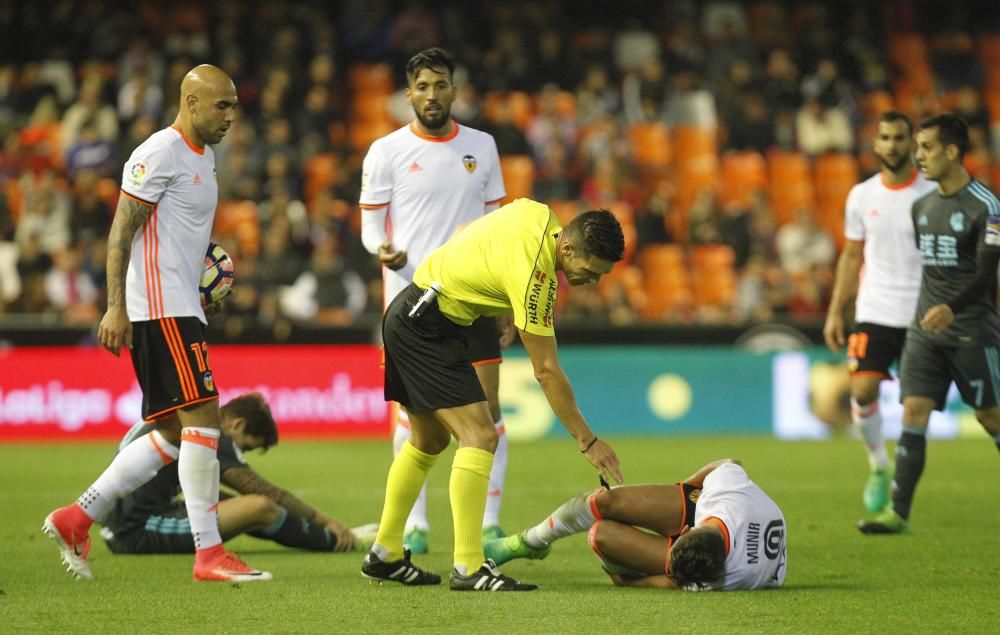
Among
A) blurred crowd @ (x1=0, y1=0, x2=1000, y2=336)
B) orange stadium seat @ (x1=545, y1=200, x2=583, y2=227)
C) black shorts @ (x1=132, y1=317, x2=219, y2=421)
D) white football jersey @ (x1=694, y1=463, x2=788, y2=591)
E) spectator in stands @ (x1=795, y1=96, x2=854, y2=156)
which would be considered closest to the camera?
white football jersey @ (x1=694, y1=463, x2=788, y2=591)

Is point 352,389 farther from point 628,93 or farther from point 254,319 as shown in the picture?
point 628,93

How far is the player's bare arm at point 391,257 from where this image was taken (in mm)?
7801

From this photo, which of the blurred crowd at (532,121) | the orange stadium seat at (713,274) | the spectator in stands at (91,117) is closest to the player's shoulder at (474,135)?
the blurred crowd at (532,121)

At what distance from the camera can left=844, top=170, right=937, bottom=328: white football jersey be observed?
976cm

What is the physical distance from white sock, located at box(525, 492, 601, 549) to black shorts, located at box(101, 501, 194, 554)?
7.21ft

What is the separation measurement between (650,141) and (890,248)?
1111 cm

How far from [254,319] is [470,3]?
8.36 meters

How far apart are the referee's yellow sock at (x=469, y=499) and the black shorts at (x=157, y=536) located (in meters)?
2.11

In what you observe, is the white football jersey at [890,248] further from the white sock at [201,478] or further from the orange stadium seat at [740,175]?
the orange stadium seat at [740,175]

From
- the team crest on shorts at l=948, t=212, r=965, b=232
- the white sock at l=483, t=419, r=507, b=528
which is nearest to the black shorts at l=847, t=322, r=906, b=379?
the team crest on shorts at l=948, t=212, r=965, b=232

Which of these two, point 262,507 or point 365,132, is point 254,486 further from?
point 365,132

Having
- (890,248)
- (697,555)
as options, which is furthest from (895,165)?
(697,555)

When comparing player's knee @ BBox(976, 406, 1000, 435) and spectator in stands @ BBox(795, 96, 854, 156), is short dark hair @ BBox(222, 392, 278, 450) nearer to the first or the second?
player's knee @ BBox(976, 406, 1000, 435)

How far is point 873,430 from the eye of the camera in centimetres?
1021
